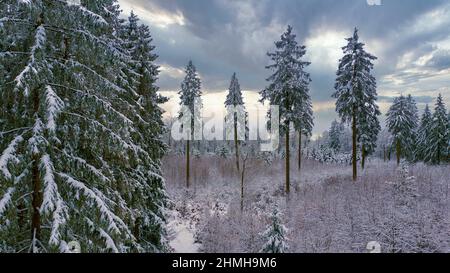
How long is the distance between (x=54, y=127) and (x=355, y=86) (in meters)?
26.2

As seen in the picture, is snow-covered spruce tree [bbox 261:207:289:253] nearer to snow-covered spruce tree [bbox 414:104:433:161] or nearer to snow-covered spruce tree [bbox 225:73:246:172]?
snow-covered spruce tree [bbox 225:73:246:172]

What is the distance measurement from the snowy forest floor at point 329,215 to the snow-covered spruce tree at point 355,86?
225 inches

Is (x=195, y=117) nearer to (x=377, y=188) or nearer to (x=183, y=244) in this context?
(x=183, y=244)

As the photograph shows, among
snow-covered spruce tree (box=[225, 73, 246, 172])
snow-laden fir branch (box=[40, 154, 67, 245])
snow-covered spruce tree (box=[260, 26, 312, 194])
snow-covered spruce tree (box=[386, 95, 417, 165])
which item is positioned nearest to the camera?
snow-laden fir branch (box=[40, 154, 67, 245])

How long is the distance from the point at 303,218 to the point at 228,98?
27618 millimetres

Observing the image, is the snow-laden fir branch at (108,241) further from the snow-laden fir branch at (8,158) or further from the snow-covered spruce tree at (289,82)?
the snow-covered spruce tree at (289,82)

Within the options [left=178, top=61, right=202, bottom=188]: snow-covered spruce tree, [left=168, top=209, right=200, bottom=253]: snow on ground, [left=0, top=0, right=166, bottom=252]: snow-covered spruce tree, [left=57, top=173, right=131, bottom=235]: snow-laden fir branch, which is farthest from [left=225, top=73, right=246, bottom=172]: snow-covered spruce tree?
[left=57, top=173, right=131, bottom=235]: snow-laden fir branch

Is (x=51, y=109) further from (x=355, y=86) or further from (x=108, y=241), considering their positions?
(x=355, y=86)

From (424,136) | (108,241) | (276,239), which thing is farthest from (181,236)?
(424,136)

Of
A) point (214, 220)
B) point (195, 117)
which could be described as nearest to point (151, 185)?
point (214, 220)

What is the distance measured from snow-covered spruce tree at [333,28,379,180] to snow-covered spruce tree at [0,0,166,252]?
24.5m

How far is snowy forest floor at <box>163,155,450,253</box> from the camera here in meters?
14.6

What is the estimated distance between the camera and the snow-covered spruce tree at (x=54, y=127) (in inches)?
194

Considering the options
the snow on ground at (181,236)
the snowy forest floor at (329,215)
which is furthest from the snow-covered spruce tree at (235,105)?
the snow on ground at (181,236)
